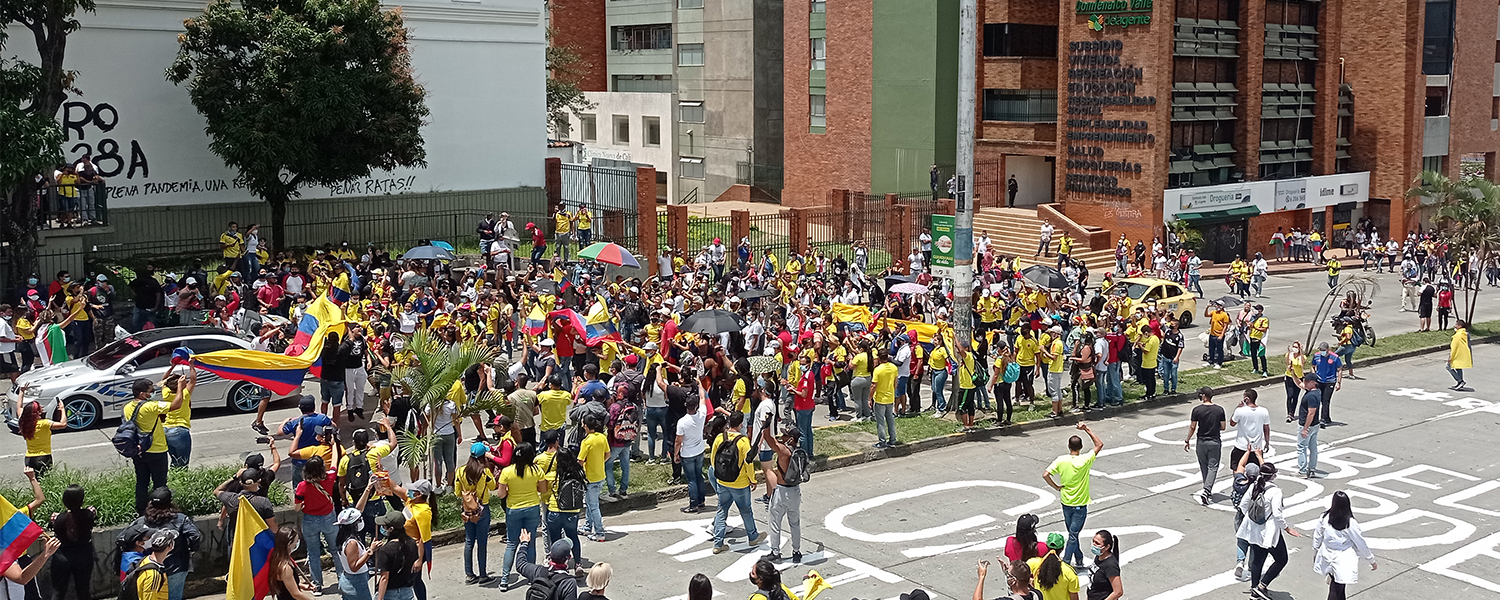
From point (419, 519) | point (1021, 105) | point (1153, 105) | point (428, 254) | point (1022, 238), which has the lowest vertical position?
point (419, 519)

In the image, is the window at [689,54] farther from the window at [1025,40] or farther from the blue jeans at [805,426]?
the blue jeans at [805,426]

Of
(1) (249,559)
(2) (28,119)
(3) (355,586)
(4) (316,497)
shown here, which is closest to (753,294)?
(4) (316,497)

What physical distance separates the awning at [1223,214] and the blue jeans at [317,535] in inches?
1542

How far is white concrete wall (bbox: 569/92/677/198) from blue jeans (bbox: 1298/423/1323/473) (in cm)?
4714

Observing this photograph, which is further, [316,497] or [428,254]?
[428,254]

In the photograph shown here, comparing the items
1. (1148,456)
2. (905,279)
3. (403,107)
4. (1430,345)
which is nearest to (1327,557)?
(1148,456)

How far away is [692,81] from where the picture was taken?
6241cm

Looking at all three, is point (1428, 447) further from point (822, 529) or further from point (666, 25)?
point (666, 25)

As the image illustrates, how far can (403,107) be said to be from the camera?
108 feet

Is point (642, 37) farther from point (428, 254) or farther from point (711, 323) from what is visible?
point (711, 323)

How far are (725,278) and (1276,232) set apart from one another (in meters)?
30.2

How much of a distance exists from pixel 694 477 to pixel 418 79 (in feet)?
80.7

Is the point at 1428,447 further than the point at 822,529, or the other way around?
the point at 1428,447

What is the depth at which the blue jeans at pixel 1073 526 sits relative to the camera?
13.4m
